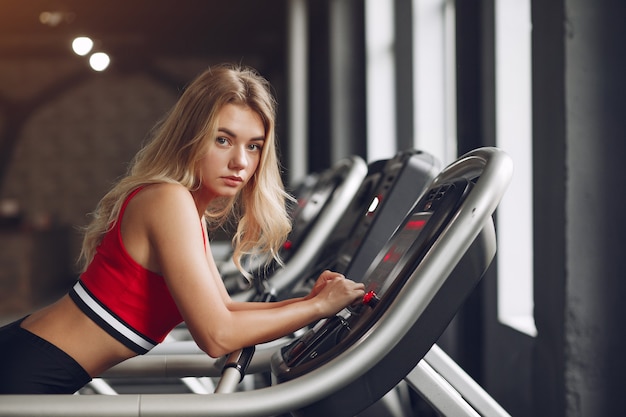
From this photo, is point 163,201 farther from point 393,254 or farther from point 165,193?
point 393,254

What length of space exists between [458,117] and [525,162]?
33 cm

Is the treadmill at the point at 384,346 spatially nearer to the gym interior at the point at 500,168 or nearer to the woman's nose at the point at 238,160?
the gym interior at the point at 500,168

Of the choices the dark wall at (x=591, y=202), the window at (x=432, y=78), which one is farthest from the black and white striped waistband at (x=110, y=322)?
the window at (x=432, y=78)

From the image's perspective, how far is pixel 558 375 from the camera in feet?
6.92

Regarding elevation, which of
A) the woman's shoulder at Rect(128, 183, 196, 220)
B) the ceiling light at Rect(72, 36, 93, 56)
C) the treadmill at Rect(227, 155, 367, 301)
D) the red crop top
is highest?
the ceiling light at Rect(72, 36, 93, 56)

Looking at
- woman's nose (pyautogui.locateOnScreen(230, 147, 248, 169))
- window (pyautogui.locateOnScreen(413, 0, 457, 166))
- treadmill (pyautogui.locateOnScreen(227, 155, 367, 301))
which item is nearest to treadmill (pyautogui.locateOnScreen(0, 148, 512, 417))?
woman's nose (pyautogui.locateOnScreen(230, 147, 248, 169))

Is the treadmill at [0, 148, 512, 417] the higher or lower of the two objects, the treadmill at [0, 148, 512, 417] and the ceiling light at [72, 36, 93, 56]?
the lower

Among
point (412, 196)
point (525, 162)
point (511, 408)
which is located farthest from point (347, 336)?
point (525, 162)

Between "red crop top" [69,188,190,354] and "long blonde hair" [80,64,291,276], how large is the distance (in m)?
0.07

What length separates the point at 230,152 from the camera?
1453 millimetres

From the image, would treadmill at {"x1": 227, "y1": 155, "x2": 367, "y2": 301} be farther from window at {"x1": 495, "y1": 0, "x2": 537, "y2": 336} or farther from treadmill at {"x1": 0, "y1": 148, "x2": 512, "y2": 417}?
treadmill at {"x1": 0, "y1": 148, "x2": 512, "y2": 417}

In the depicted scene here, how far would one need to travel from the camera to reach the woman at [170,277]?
1308 millimetres

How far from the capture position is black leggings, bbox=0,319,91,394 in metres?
1.36

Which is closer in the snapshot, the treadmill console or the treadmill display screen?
the treadmill console
